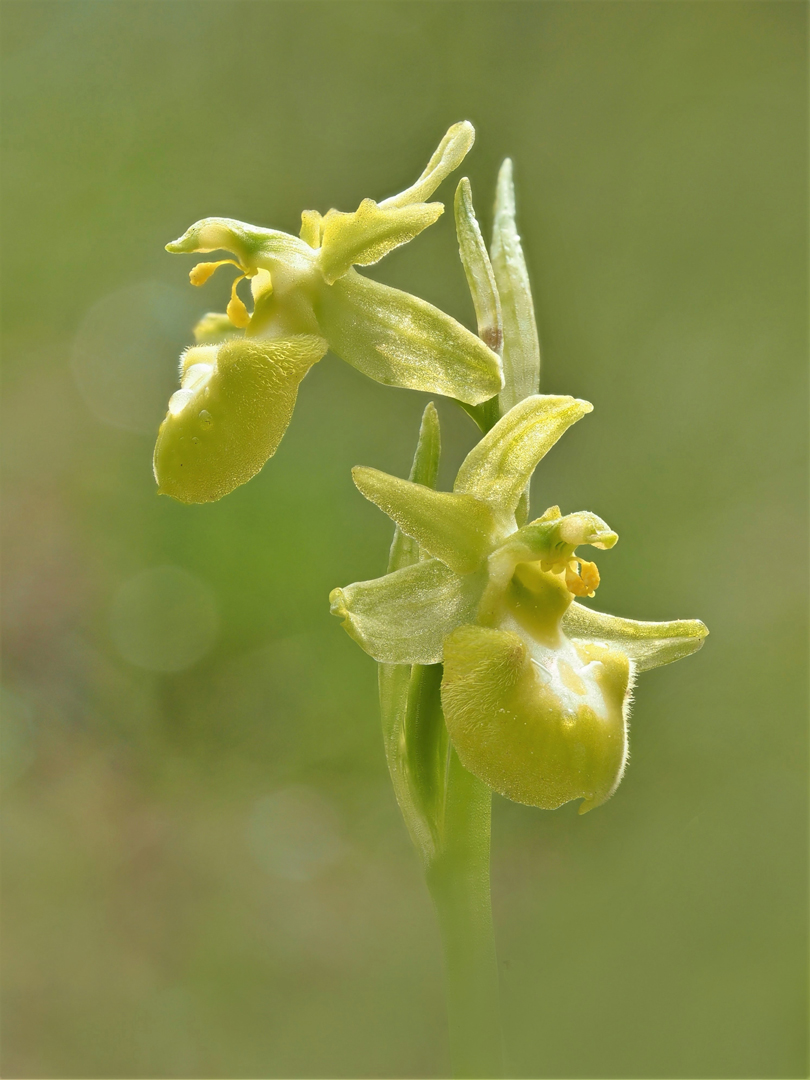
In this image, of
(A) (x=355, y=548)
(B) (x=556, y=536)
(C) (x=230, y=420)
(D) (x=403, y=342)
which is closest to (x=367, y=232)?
(D) (x=403, y=342)

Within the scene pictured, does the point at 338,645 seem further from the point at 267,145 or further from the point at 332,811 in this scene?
the point at 267,145

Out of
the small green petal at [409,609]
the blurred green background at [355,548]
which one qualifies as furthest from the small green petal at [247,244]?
the blurred green background at [355,548]

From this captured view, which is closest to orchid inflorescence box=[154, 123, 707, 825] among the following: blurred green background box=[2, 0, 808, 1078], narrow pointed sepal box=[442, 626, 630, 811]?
narrow pointed sepal box=[442, 626, 630, 811]

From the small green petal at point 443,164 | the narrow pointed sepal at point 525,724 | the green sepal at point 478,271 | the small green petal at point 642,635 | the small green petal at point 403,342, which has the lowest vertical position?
the narrow pointed sepal at point 525,724

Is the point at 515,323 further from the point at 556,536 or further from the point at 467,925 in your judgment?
the point at 467,925

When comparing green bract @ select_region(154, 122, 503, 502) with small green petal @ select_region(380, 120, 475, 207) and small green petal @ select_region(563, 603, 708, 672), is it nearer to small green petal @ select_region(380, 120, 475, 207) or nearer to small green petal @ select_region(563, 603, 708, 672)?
small green petal @ select_region(380, 120, 475, 207)

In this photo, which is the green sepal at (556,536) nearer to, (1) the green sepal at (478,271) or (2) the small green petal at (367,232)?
(1) the green sepal at (478,271)
